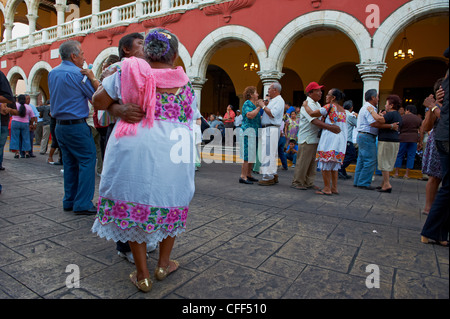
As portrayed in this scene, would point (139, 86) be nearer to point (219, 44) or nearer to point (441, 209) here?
point (441, 209)

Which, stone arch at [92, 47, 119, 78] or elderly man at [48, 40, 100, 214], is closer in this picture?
elderly man at [48, 40, 100, 214]

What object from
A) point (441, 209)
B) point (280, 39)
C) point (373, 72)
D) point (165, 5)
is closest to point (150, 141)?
point (441, 209)

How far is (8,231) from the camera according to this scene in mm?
2811

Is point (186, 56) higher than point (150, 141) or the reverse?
higher

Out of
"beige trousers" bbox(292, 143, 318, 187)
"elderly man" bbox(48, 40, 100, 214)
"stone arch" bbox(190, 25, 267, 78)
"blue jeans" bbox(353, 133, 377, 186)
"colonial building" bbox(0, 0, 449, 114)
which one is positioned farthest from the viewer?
"stone arch" bbox(190, 25, 267, 78)

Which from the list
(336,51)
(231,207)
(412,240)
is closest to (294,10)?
(336,51)

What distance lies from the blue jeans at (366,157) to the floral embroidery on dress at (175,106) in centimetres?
455

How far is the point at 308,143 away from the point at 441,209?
9.05 ft

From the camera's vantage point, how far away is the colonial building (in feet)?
26.8

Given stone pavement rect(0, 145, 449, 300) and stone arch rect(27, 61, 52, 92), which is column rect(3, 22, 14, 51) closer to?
stone arch rect(27, 61, 52, 92)

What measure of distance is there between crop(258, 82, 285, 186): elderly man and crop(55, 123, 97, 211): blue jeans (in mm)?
3038

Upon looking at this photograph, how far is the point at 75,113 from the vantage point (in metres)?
3.37

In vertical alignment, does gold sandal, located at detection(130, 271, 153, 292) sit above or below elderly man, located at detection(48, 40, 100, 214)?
below

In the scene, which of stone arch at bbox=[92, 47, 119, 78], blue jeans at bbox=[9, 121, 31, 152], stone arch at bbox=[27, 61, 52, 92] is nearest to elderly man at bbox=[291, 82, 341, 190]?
blue jeans at bbox=[9, 121, 31, 152]
